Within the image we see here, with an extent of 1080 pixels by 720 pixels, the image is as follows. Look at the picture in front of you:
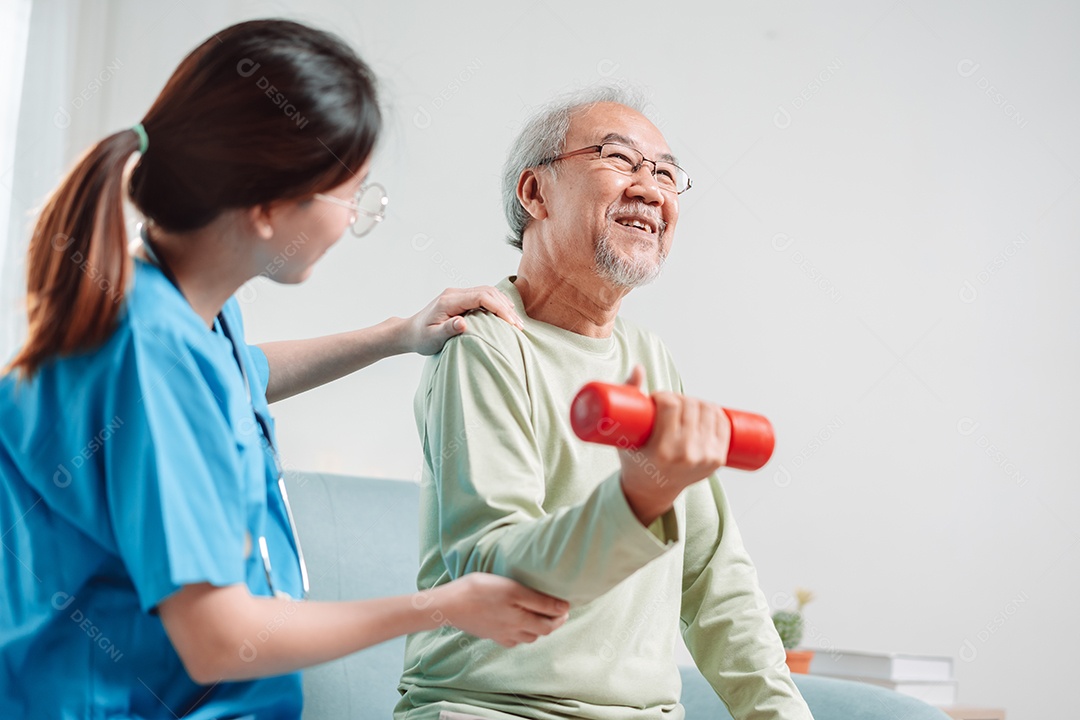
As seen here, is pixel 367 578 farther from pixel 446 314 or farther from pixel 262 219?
pixel 262 219

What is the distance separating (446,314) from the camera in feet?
4.50

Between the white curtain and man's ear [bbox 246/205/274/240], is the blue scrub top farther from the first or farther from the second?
the white curtain

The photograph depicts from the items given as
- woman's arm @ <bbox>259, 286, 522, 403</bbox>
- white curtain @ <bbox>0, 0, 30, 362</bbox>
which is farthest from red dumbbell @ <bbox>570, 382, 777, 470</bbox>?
white curtain @ <bbox>0, 0, 30, 362</bbox>

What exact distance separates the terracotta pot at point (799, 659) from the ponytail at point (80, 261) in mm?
1650

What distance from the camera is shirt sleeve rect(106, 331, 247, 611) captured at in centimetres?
86

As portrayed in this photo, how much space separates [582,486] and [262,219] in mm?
557

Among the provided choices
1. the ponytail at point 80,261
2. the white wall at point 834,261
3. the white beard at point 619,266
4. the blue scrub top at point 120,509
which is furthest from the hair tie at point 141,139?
the white wall at point 834,261

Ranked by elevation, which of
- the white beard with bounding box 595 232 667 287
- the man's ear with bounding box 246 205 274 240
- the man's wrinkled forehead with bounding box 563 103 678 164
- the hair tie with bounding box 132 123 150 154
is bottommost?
the man's ear with bounding box 246 205 274 240

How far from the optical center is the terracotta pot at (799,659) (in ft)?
6.98

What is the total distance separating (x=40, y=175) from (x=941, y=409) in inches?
91.2

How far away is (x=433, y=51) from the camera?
8.62ft

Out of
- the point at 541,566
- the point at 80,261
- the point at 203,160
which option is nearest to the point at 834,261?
the point at 541,566

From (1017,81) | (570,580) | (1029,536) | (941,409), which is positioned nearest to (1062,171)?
(1017,81)

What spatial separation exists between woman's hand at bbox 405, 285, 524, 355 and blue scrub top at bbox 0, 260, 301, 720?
0.42m
